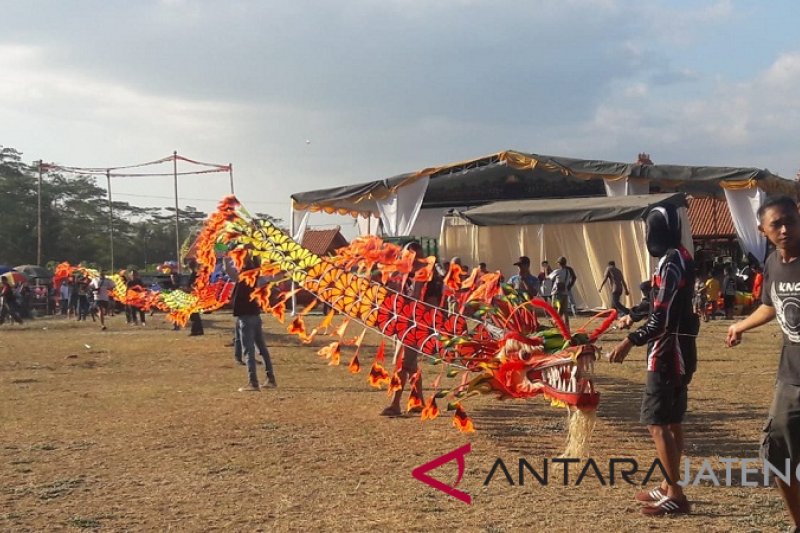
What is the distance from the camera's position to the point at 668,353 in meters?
4.40

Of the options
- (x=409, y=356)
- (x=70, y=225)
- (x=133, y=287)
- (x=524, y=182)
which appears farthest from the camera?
(x=70, y=225)

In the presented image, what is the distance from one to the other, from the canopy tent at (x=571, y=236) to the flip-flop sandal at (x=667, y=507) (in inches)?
512

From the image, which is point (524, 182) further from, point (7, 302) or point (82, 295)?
point (7, 302)

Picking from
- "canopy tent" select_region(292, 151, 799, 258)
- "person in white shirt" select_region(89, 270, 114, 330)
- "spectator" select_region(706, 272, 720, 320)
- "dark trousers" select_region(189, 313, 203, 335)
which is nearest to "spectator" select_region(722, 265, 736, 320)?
"spectator" select_region(706, 272, 720, 320)

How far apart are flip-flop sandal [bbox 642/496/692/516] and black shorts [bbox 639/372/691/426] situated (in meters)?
0.44

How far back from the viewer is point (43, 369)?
11.6m

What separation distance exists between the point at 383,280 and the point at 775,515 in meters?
3.86

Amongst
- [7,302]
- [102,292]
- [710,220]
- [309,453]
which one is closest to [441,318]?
[309,453]

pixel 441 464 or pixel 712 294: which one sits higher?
pixel 712 294

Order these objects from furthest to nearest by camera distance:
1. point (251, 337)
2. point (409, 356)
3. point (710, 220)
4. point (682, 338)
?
point (710, 220) → point (251, 337) → point (409, 356) → point (682, 338)

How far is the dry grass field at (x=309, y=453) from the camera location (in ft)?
14.5

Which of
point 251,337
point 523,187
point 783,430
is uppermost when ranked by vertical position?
point 523,187

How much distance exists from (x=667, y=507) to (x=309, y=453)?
2782mm

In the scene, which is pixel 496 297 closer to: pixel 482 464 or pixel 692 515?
pixel 482 464
